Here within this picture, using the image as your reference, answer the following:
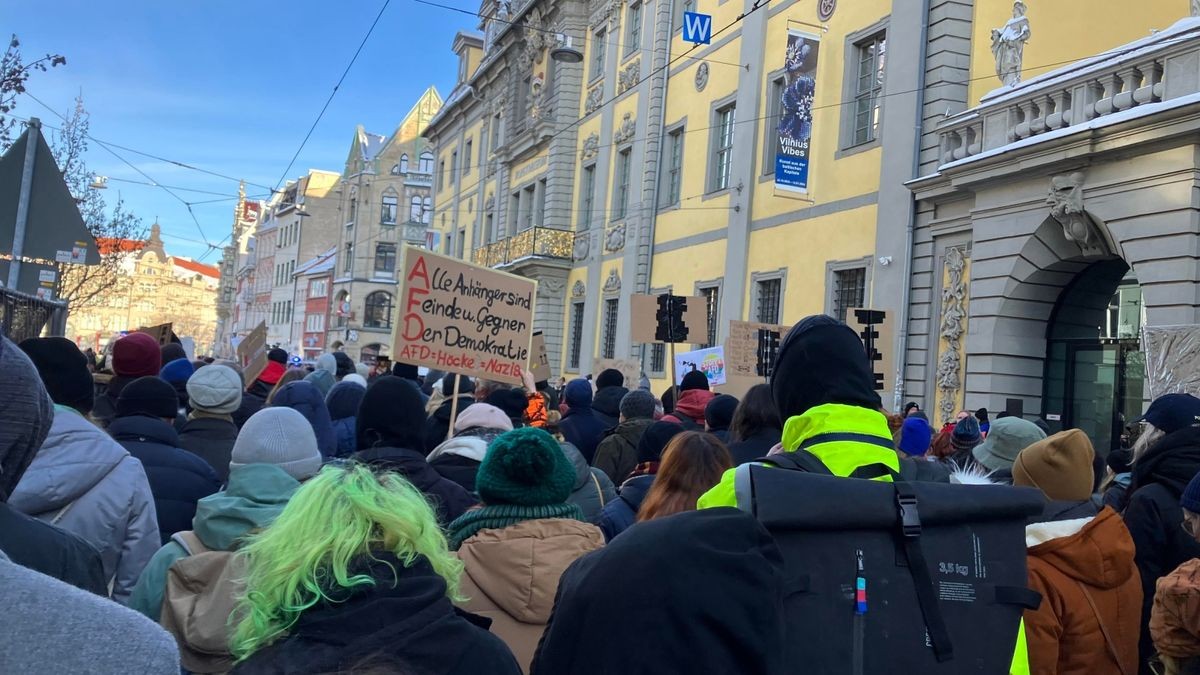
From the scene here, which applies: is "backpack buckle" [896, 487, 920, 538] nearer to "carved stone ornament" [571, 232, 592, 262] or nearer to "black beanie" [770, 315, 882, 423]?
"black beanie" [770, 315, 882, 423]

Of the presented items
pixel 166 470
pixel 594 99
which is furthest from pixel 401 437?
pixel 594 99

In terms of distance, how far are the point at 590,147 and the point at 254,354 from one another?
18526 millimetres

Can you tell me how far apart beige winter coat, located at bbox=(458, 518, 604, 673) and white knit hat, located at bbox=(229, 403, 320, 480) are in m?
0.68

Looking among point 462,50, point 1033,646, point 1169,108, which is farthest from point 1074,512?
point 462,50

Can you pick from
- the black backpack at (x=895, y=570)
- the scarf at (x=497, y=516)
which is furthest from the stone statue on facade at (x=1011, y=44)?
the black backpack at (x=895, y=570)

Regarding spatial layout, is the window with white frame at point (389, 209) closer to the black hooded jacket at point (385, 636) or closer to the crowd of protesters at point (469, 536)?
the crowd of protesters at point (469, 536)

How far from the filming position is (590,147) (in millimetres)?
29188

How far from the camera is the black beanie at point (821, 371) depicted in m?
2.36

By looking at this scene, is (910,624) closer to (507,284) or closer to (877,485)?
(877,485)

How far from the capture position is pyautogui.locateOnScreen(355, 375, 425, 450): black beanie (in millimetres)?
4473

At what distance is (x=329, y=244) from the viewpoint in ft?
273

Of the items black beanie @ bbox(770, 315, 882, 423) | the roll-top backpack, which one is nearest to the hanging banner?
black beanie @ bbox(770, 315, 882, 423)

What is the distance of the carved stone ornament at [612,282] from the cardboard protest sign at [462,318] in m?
17.9

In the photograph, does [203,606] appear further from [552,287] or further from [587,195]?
[552,287]
